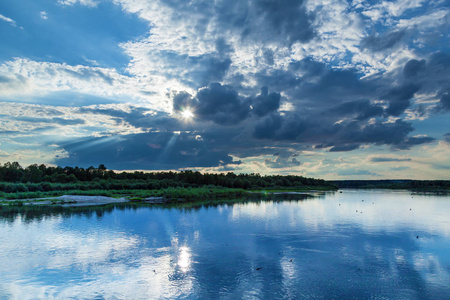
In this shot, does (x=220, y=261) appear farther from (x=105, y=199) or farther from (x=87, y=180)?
(x=87, y=180)

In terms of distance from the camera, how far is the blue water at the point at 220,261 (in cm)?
1429

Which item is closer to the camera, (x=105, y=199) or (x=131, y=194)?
Answer: (x=105, y=199)

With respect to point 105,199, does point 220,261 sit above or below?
below

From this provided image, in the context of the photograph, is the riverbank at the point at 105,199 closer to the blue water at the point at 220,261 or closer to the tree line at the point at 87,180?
the tree line at the point at 87,180

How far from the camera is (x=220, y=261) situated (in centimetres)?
1923

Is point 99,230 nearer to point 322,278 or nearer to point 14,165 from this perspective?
point 322,278

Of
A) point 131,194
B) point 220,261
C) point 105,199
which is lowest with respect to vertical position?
point 220,261

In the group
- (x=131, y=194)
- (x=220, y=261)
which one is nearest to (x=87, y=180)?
(x=131, y=194)

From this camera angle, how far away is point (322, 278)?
1611 cm

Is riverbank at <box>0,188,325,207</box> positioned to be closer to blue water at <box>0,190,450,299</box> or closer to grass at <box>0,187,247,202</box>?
grass at <box>0,187,247,202</box>

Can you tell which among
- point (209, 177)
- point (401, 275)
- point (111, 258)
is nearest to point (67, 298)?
point (111, 258)

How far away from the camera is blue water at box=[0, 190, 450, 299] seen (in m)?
14.3

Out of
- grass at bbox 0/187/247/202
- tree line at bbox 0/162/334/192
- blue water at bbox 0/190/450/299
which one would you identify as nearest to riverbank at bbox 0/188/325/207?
grass at bbox 0/187/247/202

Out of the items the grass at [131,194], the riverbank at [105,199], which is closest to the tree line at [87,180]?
the grass at [131,194]
